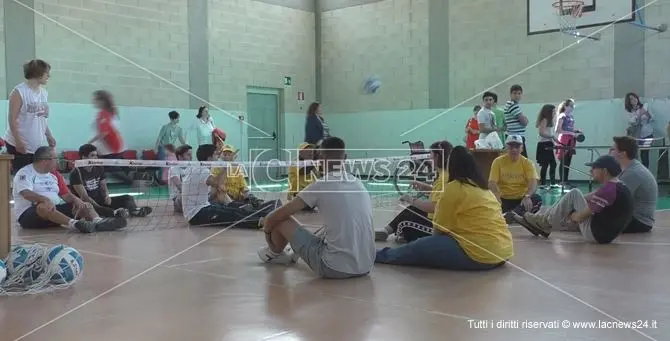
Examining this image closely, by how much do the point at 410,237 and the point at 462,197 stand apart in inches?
60.3

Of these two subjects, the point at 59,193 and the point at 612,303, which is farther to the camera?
the point at 59,193

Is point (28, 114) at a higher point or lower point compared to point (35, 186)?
higher

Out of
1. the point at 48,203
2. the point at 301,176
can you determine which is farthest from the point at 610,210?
the point at 48,203

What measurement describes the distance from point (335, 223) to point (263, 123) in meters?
14.2

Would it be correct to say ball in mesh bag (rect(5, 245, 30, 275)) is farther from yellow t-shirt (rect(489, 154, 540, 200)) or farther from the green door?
the green door

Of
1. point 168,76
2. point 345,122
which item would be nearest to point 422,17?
point 345,122

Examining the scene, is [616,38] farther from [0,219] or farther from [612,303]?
[0,219]

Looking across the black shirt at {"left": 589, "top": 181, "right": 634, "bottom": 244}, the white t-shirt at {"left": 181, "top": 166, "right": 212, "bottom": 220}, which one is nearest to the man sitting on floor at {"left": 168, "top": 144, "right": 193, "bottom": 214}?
the white t-shirt at {"left": 181, "top": 166, "right": 212, "bottom": 220}

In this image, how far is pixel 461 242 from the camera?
4.99 m

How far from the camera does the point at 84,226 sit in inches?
292

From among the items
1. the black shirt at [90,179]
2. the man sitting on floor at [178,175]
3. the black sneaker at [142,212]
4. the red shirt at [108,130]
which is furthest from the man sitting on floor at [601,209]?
the red shirt at [108,130]

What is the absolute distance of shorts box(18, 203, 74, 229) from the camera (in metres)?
7.70

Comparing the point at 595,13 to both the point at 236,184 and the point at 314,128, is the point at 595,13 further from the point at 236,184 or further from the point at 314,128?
the point at 236,184

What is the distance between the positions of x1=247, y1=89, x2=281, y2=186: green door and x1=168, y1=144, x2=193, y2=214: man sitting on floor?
7342mm
